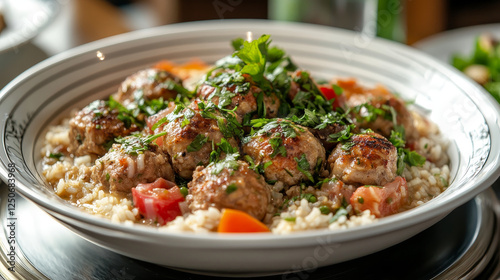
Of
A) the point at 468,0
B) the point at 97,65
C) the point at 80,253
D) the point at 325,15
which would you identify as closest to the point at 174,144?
the point at 80,253

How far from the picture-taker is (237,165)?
3.59 m

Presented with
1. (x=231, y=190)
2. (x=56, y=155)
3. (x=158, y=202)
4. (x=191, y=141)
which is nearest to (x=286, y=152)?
(x=231, y=190)

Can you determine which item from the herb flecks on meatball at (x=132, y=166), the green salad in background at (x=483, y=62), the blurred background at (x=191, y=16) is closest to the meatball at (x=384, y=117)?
the herb flecks on meatball at (x=132, y=166)

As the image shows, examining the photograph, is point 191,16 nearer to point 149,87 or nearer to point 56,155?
point 149,87

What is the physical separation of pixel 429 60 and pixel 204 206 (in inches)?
128

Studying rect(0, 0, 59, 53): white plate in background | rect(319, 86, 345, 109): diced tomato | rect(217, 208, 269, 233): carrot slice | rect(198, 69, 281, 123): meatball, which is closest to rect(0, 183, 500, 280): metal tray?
rect(217, 208, 269, 233): carrot slice

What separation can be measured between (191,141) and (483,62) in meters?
5.12

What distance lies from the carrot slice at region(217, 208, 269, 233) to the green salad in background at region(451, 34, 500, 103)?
4.50 meters

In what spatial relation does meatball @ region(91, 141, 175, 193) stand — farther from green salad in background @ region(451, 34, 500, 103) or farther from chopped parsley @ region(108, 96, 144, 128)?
green salad in background @ region(451, 34, 500, 103)

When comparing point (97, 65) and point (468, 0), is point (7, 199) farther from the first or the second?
point (468, 0)

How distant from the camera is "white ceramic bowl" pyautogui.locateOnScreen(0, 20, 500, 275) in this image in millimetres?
3066

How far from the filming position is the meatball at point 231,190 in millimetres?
3436

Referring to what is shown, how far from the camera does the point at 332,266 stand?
3.68 meters

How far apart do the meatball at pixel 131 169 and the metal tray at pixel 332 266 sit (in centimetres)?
47
